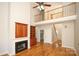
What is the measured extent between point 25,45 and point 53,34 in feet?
11.8

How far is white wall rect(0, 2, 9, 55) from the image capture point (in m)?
4.09

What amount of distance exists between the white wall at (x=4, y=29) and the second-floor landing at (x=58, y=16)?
10.8 ft

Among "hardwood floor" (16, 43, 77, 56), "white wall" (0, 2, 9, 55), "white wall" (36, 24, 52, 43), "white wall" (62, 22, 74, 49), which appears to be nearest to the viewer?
"white wall" (0, 2, 9, 55)

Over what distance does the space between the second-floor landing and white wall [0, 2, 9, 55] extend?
330 centimetres

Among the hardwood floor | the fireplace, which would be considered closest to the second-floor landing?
the hardwood floor

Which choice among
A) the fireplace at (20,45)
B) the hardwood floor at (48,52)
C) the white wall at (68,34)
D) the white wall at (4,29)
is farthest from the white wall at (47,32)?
the white wall at (4,29)

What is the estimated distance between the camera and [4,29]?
4191 millimetres

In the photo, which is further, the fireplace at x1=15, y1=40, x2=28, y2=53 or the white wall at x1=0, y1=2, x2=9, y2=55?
the fireplace at x1=15, y1=40, x2=28, y2=53

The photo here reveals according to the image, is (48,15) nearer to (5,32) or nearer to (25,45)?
(25,45)

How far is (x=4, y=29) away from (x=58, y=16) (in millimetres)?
4139

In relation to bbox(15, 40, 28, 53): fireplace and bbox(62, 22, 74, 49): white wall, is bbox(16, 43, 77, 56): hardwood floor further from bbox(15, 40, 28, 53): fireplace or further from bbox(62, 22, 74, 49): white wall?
bbox(62, 22, 74, 49): white wall

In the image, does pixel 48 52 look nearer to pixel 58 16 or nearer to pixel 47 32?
pixel 58 16

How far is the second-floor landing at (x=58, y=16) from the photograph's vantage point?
18.5 ft

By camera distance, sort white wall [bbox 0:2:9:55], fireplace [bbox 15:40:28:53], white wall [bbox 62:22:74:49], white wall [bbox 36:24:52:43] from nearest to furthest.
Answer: white wall [bbox 0:2:9:55] → fireplace [bbox 15:40:28:53] → white wall [bbox 62:22:74:49] → white wall [bbox 36:24:52:43]
